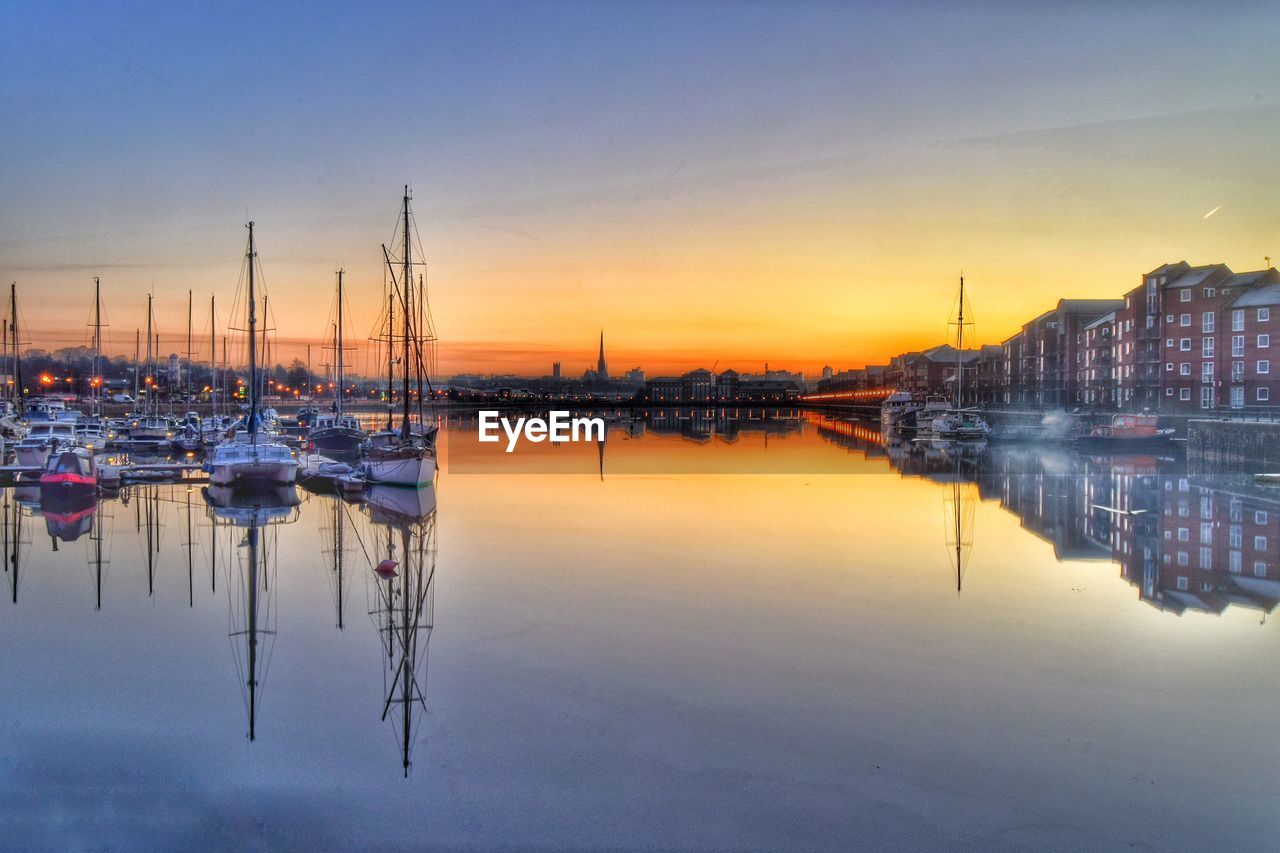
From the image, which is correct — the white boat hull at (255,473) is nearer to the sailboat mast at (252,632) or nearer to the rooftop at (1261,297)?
the sailboat mast at (252,632)

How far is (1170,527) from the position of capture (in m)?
21.3

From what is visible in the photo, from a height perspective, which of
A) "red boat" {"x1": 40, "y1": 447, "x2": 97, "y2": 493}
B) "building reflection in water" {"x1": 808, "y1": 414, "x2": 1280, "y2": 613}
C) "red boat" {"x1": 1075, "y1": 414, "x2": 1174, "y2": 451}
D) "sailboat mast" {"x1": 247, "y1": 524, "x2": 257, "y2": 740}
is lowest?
"sailboat mast" {"x1": 247, "y1": 524, "x2": 257, "y2": 740}

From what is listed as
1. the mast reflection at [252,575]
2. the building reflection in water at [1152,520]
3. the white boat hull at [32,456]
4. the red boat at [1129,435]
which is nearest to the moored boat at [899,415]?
the red boat at [1129,435]

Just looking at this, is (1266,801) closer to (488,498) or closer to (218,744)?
(218,744)

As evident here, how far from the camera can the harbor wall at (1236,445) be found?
3594cm

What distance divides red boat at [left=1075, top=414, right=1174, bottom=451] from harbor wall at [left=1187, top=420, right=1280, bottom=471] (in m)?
3.29

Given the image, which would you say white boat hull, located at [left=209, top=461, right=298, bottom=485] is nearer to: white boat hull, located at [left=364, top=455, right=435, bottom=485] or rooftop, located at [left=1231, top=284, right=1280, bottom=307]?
white boat hull, located at [left=364, top=455, right=435, bottom=485]

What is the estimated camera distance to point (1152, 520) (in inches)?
889

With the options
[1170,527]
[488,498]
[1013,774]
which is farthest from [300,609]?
[1170,527]

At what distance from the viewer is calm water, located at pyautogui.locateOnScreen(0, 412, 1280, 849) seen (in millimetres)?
6949

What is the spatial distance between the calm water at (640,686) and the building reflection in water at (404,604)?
80 millimetres

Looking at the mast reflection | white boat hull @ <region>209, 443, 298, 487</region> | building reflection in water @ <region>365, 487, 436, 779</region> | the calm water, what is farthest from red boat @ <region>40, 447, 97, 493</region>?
building reflection in water @ <region>365, 487, 436, 779</region>

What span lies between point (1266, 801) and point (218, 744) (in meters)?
9.10

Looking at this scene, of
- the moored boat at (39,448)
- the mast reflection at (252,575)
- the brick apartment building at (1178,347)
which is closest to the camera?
the mast reflection at (252,575)
